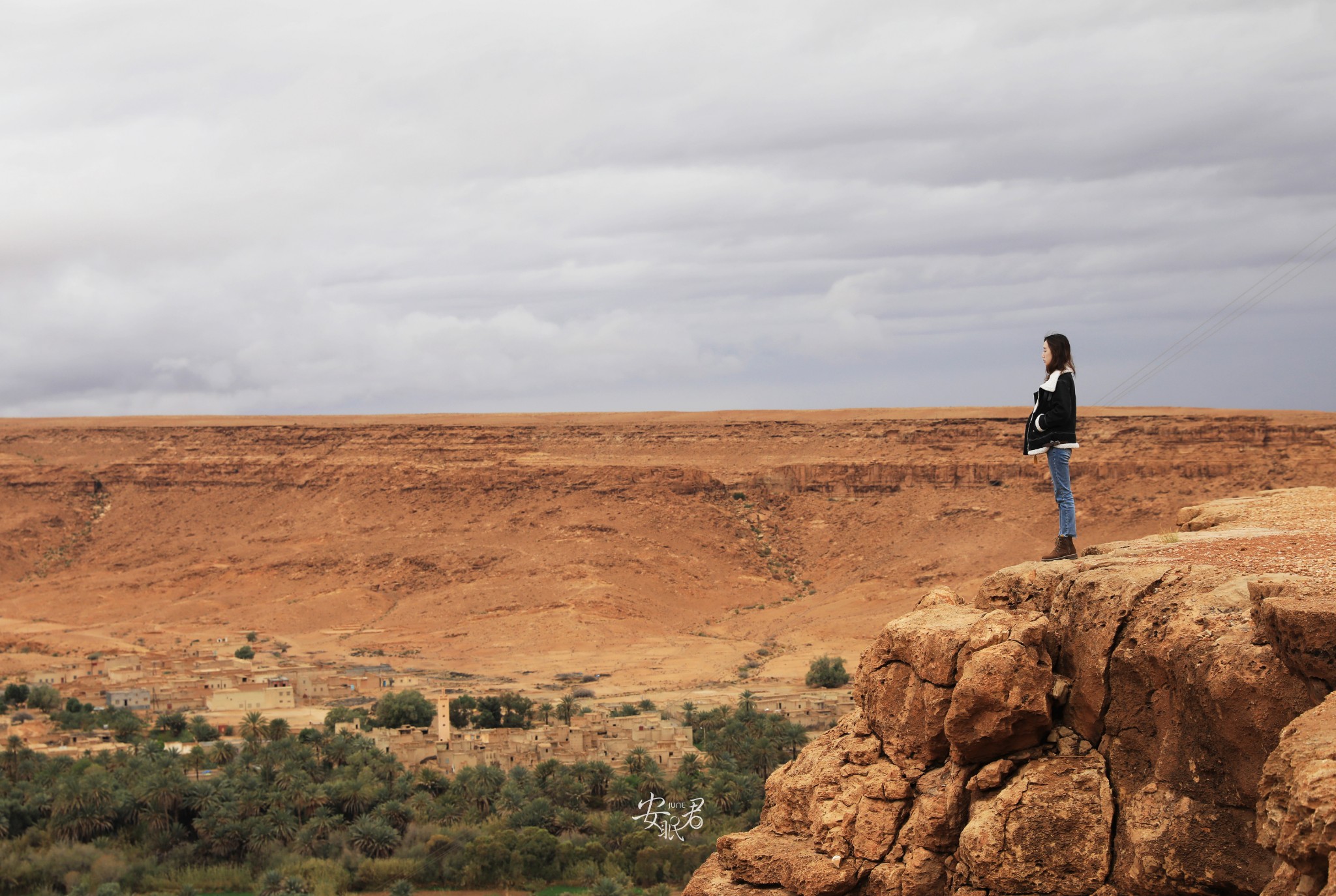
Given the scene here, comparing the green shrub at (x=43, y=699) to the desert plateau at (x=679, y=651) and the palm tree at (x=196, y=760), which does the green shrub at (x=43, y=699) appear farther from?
the palm tree at (x=196, y=760)

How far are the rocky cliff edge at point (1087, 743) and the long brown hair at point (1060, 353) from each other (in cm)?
170

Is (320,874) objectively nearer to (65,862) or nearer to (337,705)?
(65,862)

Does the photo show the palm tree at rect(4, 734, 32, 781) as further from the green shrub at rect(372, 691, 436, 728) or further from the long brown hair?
the long brown hair

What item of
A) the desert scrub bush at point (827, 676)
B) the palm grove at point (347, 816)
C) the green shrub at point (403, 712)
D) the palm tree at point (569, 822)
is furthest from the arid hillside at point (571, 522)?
the palm tree at point (569, 822)

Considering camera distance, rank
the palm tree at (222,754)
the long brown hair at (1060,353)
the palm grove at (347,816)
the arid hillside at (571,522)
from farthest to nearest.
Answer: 1. the arid hillside at (571,522)
2. the palm tree at (222,754)
3. the palm grove at (347,816)
4. the long brown hair at (1060,353)

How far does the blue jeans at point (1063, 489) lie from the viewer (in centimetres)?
994

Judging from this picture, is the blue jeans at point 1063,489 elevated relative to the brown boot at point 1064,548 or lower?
elevated

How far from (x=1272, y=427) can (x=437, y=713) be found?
53251 mm

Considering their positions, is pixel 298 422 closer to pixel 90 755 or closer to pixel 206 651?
pixel 206 651

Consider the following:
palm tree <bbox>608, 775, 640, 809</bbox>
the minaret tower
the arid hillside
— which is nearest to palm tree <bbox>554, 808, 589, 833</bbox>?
palm tree <bbox>608, 775, 640, 809</bbox>

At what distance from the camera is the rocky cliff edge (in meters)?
5.85

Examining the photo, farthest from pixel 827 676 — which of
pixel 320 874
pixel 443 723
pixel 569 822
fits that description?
pixel 320 874

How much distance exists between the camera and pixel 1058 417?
974 centimetres

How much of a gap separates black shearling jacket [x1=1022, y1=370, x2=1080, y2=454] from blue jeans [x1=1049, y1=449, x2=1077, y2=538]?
0.18 m
